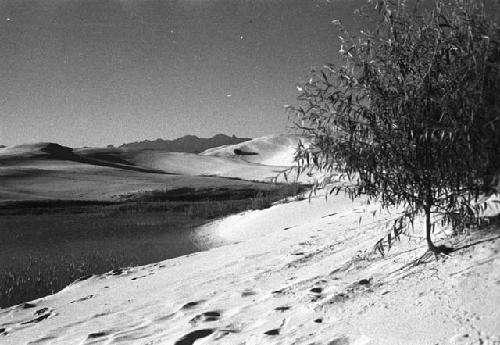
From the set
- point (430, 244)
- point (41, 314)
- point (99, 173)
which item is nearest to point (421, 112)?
point (430, 244)

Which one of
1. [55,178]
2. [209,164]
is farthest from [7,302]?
[209,164]

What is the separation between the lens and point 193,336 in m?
4.29

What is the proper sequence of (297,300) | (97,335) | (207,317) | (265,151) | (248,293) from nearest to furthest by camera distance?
(297,300), (207,317), (97,335), (248,293), (265,151)

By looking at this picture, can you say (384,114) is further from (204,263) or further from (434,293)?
(204,263)

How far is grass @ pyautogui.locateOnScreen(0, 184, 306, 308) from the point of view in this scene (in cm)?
1002

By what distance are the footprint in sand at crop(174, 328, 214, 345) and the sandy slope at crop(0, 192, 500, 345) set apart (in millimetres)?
11

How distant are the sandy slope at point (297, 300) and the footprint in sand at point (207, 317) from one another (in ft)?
0.07

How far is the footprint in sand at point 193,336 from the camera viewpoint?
4.20 metres

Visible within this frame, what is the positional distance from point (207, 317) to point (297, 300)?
0.97m

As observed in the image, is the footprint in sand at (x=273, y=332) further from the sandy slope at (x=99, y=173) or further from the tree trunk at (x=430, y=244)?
the sandy slope at (x=99, y=173)

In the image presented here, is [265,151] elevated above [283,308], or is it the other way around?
[265,151]

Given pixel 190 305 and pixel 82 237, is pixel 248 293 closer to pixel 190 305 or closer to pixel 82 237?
pixel 190 305

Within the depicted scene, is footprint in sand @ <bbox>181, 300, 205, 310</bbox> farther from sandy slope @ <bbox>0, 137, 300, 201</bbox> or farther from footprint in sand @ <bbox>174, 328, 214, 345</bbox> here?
sandy slope @ <bbox>0, 137, 300, 201</bbox>

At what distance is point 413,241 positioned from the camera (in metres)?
5.34
